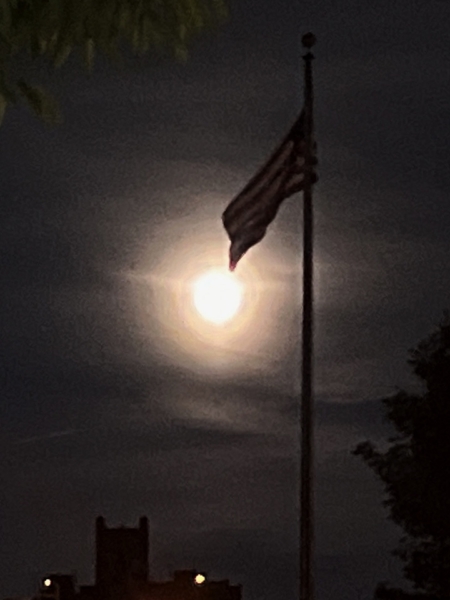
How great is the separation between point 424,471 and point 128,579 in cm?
5034

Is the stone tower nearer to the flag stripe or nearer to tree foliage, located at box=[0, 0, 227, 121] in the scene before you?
the flag stripe

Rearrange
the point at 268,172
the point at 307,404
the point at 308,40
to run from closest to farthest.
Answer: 1. the point at 307,404
2. the point at 268,172
3. the point at 308,40

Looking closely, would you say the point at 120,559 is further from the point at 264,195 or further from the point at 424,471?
the point at 264,195

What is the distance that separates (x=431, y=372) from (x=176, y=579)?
168 ft

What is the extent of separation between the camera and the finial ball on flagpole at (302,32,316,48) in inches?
1132

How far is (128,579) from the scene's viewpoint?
357 feet

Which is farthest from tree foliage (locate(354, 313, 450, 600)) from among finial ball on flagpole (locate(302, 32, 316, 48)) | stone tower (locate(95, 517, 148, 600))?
stone tower (locate(95, 517, 148, 600))

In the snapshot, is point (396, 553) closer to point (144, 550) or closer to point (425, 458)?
point (425, 458)

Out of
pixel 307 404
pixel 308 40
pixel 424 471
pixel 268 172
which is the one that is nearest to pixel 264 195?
pixel 268 172

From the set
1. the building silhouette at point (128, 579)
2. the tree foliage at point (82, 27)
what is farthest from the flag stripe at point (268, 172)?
the building silhouette at point (128, 579)

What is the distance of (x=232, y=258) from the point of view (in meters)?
26.7

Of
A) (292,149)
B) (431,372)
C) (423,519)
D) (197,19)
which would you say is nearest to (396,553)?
(423,519)

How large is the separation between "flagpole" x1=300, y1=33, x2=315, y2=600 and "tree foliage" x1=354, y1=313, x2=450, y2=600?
34.1 metres

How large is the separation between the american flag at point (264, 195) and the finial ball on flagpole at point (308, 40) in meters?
2.07
